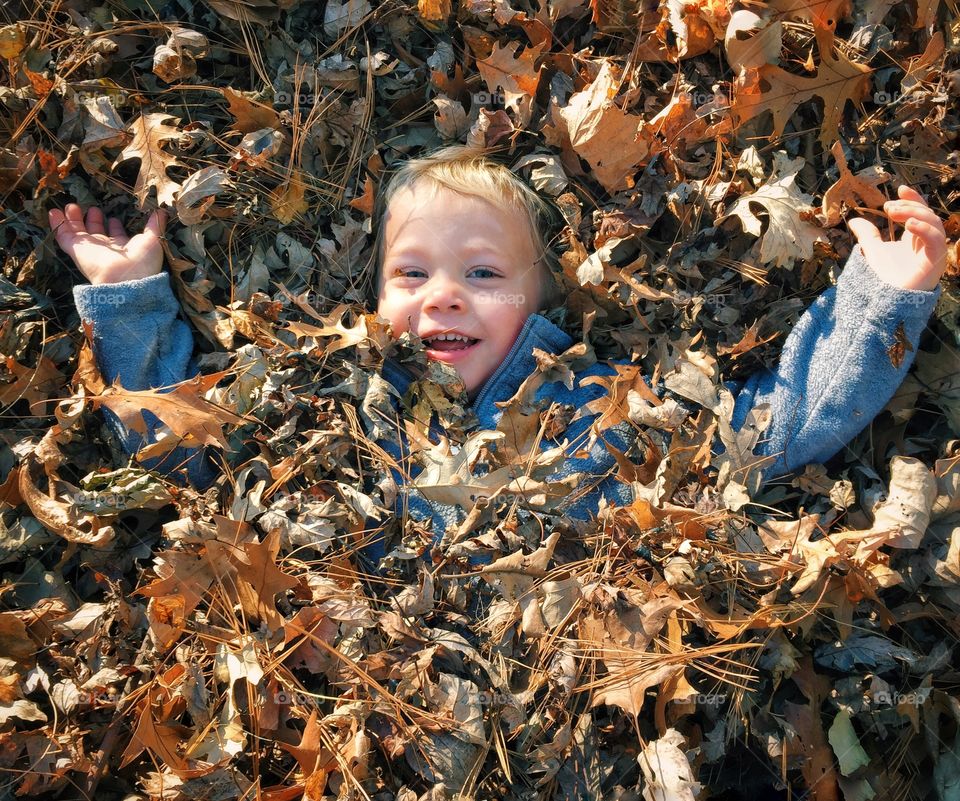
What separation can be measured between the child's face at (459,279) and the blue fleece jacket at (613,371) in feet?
0.36

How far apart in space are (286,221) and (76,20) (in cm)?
120

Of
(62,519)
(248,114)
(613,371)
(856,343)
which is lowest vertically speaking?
(62,519)

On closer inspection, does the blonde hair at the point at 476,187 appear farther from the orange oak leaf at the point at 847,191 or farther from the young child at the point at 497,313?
the orange oak leaf at the point at 847,191

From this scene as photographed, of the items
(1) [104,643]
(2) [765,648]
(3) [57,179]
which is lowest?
(1) [104,643]

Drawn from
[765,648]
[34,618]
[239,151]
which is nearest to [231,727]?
[34,618]

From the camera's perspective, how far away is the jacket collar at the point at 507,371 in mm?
3223

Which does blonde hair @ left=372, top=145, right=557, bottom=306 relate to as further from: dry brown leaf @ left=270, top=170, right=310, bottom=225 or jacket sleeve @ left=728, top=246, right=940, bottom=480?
jacket sleeve @ left=728, top=246, right=940, bottom=480

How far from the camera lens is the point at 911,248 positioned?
9.10ft

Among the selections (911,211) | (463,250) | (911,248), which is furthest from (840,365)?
(463,250)

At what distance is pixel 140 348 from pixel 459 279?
127cm

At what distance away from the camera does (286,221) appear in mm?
3416

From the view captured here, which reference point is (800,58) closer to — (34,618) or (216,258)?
(216,258)

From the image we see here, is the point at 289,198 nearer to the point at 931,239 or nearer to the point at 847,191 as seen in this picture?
the point at 847,191

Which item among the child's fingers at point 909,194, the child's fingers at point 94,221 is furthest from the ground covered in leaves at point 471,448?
the child's fingers at point 909,194
